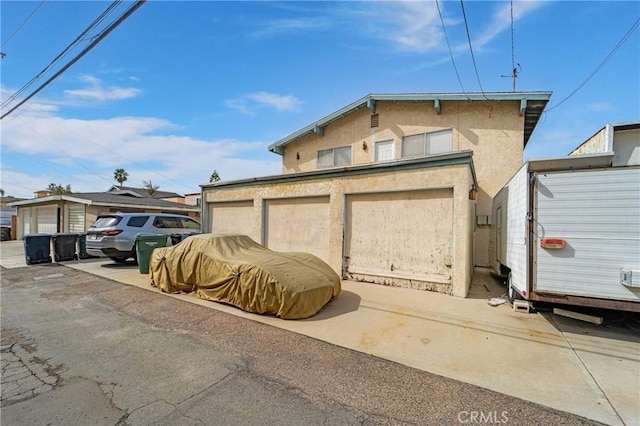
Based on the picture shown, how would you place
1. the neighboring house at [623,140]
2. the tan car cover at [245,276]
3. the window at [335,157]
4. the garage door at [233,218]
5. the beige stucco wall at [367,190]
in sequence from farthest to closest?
1. the window at [335,157]
2. the garage door at [233,218]
3. the neighboring house at [623,140]
4. the beige stucco wall at [367,190]
5. the tan car cover at [245,276]

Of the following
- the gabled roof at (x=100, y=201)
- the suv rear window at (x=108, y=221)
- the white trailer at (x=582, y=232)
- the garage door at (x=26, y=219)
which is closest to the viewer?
the white trailer at (x=582, y=232)

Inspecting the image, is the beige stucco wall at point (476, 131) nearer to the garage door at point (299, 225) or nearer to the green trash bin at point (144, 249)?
the garage door at point (299, 225)

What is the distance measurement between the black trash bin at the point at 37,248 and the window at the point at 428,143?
14.1 metres

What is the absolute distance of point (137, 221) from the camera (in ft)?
34.2

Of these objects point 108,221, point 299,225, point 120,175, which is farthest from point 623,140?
point 120,175

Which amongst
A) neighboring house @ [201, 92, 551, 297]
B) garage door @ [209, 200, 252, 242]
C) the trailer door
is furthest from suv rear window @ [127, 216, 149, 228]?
the trailer door

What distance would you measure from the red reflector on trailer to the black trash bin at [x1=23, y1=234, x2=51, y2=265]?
15346mm

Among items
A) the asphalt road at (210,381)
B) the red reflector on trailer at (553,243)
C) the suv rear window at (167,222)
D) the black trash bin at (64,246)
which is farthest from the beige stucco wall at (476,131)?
the black trash bin at (64,246)

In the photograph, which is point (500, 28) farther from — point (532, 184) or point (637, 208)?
point (637, 208)

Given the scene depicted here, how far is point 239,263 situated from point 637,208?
627 centimetres

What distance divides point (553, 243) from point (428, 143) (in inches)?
268

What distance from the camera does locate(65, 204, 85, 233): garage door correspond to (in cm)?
1723

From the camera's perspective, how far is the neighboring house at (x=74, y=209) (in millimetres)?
16875

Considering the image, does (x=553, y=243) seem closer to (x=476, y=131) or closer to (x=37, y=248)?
(x=476, y=131)
